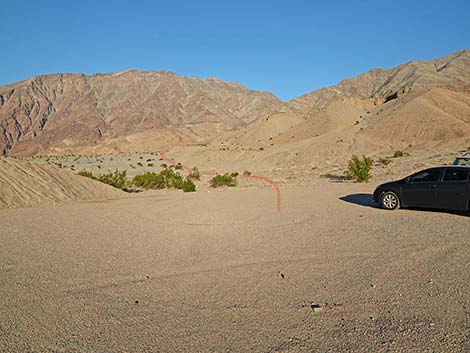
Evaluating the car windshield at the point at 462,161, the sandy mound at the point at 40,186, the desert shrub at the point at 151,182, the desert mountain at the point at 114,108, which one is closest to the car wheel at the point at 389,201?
the car windshield at the point at 462,161

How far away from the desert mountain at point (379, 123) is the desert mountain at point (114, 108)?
37.5 meters

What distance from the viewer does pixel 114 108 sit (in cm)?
14150

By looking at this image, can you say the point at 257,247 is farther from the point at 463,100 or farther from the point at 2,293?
the point at 463,100

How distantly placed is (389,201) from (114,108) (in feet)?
467

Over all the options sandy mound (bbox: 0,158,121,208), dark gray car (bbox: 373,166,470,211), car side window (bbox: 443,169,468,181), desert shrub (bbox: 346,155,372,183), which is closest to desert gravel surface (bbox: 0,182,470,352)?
dark gray car (bbox: 373,166,470,211)

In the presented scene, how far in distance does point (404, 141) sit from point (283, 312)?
45.2 meters

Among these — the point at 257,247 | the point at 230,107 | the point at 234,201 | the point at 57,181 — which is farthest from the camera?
the point at 230,107

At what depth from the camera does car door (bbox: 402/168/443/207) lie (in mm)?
10565

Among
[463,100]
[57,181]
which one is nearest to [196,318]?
[57,181]

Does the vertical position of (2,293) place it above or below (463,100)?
below

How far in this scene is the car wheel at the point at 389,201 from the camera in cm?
1152

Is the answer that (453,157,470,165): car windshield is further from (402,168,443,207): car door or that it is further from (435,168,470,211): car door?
(435,168,470,211): car door

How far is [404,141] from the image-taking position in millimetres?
44812

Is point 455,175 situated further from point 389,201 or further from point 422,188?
point 389,201
